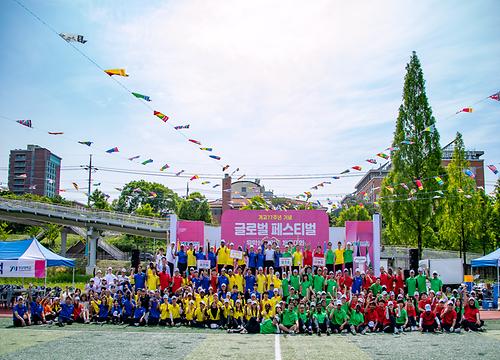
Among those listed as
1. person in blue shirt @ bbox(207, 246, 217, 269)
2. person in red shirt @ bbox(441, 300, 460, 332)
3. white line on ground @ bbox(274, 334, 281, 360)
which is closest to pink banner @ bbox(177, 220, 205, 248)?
person in blue shirt @ bbox(207, 246, 217, 269)

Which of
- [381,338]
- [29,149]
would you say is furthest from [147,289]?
[29,149]

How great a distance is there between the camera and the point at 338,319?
14.2m

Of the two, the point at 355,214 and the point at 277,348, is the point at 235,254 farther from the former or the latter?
the point at 355,214

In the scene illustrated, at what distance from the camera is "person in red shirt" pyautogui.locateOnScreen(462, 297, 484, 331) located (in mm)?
14523

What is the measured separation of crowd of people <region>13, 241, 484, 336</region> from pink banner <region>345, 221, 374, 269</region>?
11.0 ft

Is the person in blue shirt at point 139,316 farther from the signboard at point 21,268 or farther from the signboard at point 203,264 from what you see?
the signboard at point 21,268

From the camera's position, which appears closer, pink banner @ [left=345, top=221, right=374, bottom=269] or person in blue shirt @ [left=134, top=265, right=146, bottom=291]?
person in blue shirt @ [left=134, top=265, right=146, bottom=291]

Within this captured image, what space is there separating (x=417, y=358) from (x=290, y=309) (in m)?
4.88

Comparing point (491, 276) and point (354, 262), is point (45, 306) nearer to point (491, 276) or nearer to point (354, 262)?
point (354, 262)

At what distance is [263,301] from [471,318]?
20.3ft

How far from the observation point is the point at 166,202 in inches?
2803

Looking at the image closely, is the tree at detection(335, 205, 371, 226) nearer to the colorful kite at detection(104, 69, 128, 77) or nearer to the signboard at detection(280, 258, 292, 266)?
Result: the signboard at detection(280, 258, 292, 266)

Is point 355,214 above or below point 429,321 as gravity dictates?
above

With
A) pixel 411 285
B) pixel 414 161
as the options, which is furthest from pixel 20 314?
pixel 414 161
